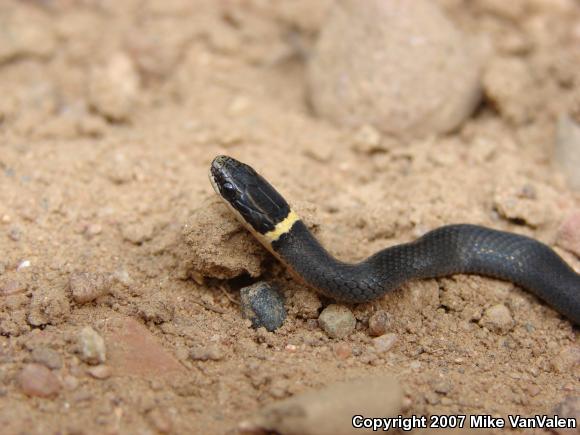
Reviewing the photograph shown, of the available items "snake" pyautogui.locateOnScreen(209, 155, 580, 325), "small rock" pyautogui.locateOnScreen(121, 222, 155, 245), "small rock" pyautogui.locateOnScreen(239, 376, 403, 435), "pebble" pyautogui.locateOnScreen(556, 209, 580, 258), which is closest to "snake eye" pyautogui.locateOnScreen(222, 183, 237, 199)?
"snake" pyautogui.locateOnScreen(209, 155, 580, 325)

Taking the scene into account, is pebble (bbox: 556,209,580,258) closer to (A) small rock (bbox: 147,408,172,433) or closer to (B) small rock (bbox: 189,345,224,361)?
(B) small rock (bbox: 189,345,224,361)

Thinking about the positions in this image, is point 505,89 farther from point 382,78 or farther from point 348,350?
point 348,350

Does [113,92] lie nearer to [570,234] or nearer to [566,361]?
[570,234]

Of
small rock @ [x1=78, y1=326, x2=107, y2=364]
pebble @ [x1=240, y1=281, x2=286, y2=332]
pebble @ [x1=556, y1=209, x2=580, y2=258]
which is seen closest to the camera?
small rock @ [x1=78, y1=326, x2=107, y2=364]

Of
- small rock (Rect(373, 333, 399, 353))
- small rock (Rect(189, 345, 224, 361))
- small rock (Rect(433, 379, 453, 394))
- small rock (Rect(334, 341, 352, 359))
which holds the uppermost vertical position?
small rock (Rect(433, 379, 453, 394))

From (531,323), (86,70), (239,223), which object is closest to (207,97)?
(86,70)

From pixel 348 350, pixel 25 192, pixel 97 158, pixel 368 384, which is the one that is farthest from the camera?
pixel 97 158
